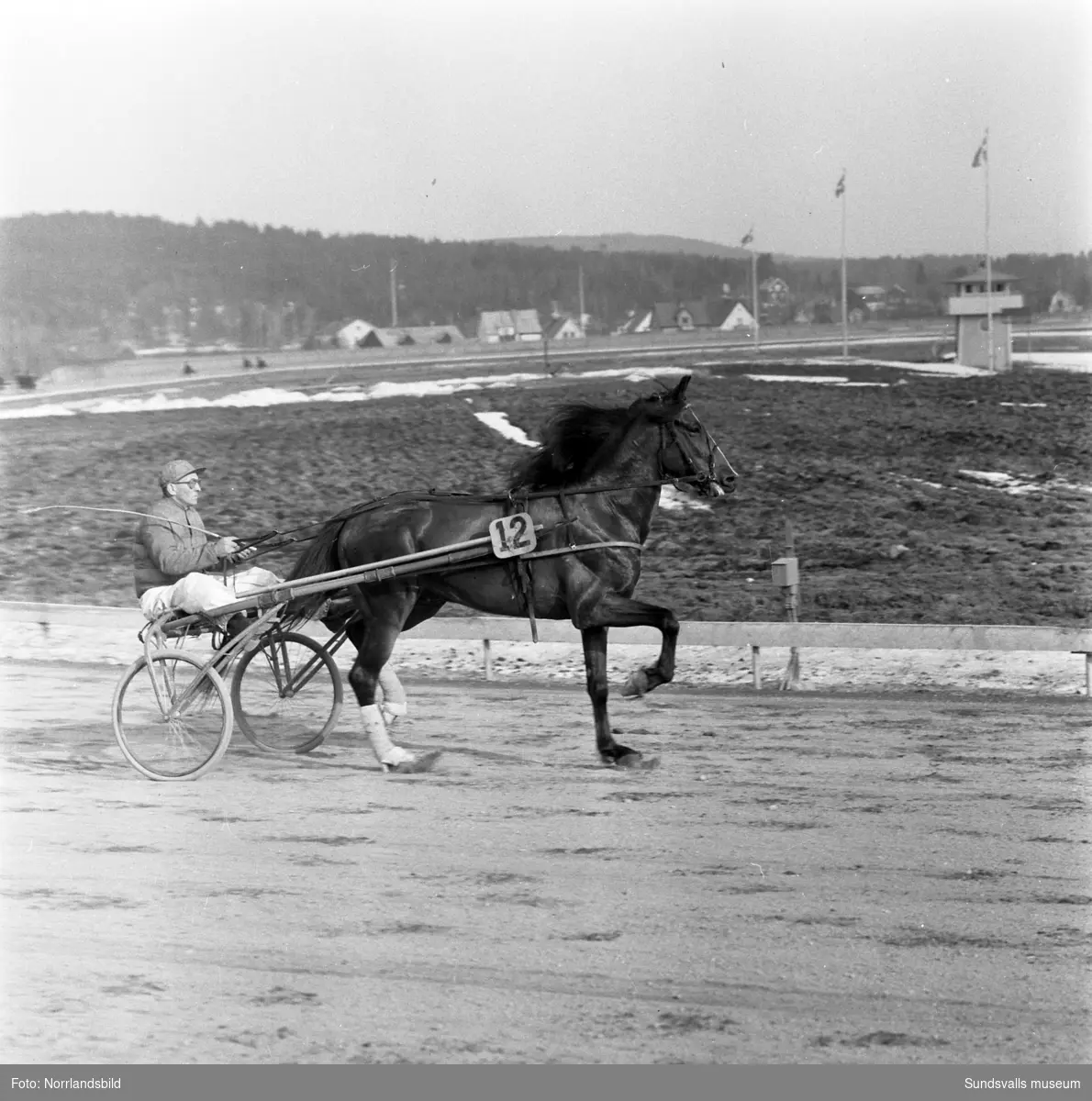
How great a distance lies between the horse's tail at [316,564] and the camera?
6.79 m

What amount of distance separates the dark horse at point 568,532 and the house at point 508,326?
18.9 ft

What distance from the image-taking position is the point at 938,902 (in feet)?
15.3

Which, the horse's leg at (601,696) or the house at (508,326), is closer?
the horse's leg at (601,696)

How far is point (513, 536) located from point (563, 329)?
6.51 meters

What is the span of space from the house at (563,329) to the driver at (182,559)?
6145 mm

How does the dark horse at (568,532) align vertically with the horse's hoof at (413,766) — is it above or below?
above

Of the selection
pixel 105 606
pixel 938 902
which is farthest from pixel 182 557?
pixel 105 606

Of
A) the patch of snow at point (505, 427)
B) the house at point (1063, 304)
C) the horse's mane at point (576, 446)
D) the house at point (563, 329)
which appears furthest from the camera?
the house at point (563, 329)

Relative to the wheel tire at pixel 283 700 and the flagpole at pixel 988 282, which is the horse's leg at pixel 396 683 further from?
the flagpole at pixel 988 282

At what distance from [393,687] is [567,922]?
275 cm

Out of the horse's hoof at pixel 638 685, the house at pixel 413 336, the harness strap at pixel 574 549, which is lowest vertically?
the horse's hoof at pixel 638 685

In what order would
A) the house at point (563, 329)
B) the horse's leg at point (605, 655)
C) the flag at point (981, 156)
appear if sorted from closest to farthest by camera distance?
1. the horse's leg at point (605, 655)
2. the flag at point (981, 156)
3. the house at point (563, 329)

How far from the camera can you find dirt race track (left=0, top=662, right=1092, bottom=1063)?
3.82 metres

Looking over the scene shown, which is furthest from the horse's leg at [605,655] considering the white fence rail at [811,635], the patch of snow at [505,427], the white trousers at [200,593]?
the patch of snow at [505,427]
